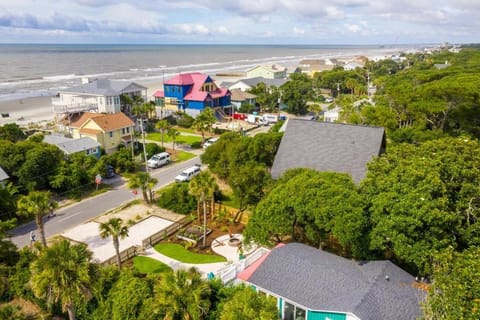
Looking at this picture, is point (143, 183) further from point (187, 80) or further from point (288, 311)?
point (187, 80)

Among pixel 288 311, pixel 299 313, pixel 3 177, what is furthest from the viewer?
pixel 3 177

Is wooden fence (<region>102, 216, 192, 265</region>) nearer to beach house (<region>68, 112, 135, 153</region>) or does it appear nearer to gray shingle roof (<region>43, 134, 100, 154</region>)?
gray shingle roof (<region>43, 134, 100, 154</region>)

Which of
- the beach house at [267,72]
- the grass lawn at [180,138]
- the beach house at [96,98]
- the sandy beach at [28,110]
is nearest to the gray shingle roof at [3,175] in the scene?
the beach house at [96,98]

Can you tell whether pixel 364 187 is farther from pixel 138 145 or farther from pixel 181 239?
pixel 138 145

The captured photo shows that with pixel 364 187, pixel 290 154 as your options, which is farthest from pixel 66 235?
pixel 364 187

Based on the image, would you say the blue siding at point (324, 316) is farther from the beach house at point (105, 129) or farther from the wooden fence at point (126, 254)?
the beach house at point (105, 129)

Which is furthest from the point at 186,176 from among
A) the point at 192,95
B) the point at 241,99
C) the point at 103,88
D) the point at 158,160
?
the point at 241,99
